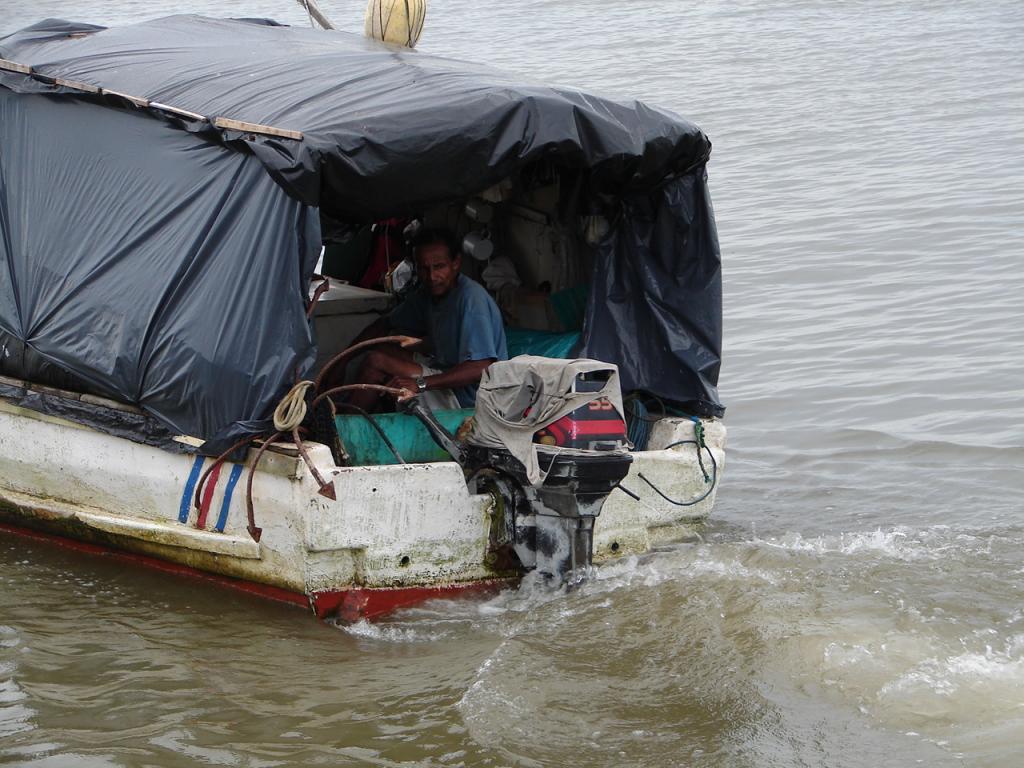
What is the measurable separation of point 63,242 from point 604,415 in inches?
106

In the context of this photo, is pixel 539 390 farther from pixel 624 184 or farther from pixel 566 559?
pixel 624 184

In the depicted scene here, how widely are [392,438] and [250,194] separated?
48.1 inches


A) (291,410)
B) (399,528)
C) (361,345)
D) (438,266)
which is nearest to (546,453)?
(399,528)

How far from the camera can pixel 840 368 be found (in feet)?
33.2

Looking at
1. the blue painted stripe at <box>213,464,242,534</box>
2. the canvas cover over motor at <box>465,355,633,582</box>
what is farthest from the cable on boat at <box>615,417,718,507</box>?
the blue painted stripe at <box>213,464,242,534</box>

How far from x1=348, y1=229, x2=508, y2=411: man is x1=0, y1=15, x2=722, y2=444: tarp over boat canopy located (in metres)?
0.58

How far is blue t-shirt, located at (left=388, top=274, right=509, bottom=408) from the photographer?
6.29 m

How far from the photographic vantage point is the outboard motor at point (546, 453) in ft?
18.2

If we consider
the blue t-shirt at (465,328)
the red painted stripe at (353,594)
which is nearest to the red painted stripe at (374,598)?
the red painted stripe at (353,594)

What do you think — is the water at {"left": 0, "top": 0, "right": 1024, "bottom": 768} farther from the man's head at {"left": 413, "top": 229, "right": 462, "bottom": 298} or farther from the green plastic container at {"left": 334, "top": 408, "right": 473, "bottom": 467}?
the man's head at {"left": 413, "top": 229, "right": 462, "bottom": 298}

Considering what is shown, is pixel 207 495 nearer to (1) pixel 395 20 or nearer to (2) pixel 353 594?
(2) pixel 353 594

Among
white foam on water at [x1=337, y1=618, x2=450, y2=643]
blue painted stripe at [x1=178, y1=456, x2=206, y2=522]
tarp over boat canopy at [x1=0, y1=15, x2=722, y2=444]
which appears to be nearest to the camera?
tarp over boat canopy at [x1=0, y1=15, x2=722, y2=444]

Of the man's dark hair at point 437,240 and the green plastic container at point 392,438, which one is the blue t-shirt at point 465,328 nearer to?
the man's dark hair at point 437,240

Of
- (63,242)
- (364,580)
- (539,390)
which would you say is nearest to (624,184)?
(539,390)
